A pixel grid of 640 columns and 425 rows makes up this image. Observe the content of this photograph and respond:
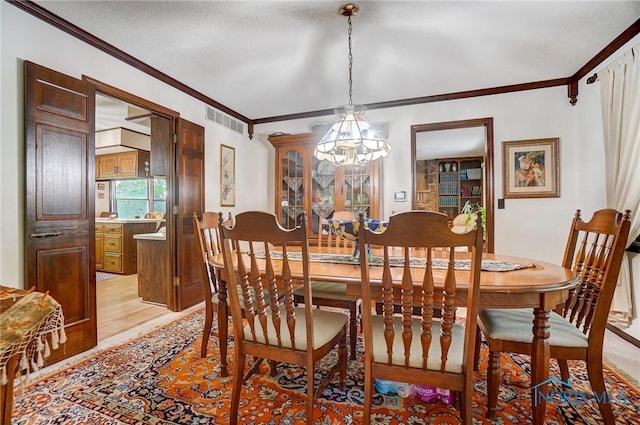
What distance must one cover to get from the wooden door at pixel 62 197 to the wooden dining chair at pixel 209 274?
35.3 inches

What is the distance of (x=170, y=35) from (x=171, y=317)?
2490 mm

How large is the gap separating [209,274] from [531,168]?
11.2 feet

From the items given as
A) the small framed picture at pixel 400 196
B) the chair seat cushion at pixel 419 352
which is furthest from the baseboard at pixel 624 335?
the small framed picture at pixel 400 196

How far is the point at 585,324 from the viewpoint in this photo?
141 centimetres

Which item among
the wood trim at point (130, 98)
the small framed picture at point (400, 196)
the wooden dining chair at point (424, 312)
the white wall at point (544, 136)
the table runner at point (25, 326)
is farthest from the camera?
the small framed picture at point (400, 196)

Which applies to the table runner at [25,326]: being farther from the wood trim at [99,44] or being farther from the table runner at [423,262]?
the wood trim at [99,44]

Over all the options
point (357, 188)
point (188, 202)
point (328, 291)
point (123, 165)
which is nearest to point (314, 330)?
point (328, 291)

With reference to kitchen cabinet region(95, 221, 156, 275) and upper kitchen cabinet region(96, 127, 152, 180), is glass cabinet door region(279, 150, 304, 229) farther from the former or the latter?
kitchen cabinet region(95, 221, 156, 275)

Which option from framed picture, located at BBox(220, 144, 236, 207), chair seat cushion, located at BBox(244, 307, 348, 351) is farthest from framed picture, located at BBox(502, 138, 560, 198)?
framed picture, located at BBox(220, 144, 236, 207)

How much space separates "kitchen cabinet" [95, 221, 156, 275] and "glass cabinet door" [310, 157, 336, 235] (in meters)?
3.22

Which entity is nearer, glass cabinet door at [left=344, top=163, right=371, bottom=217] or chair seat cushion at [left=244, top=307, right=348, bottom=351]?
chair seat cushion at [left=244, top=307, right=348, bottom=351]

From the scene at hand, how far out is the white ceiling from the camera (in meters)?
1.95

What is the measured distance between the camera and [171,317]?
284cm

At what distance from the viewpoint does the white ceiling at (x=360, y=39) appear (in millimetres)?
1948
